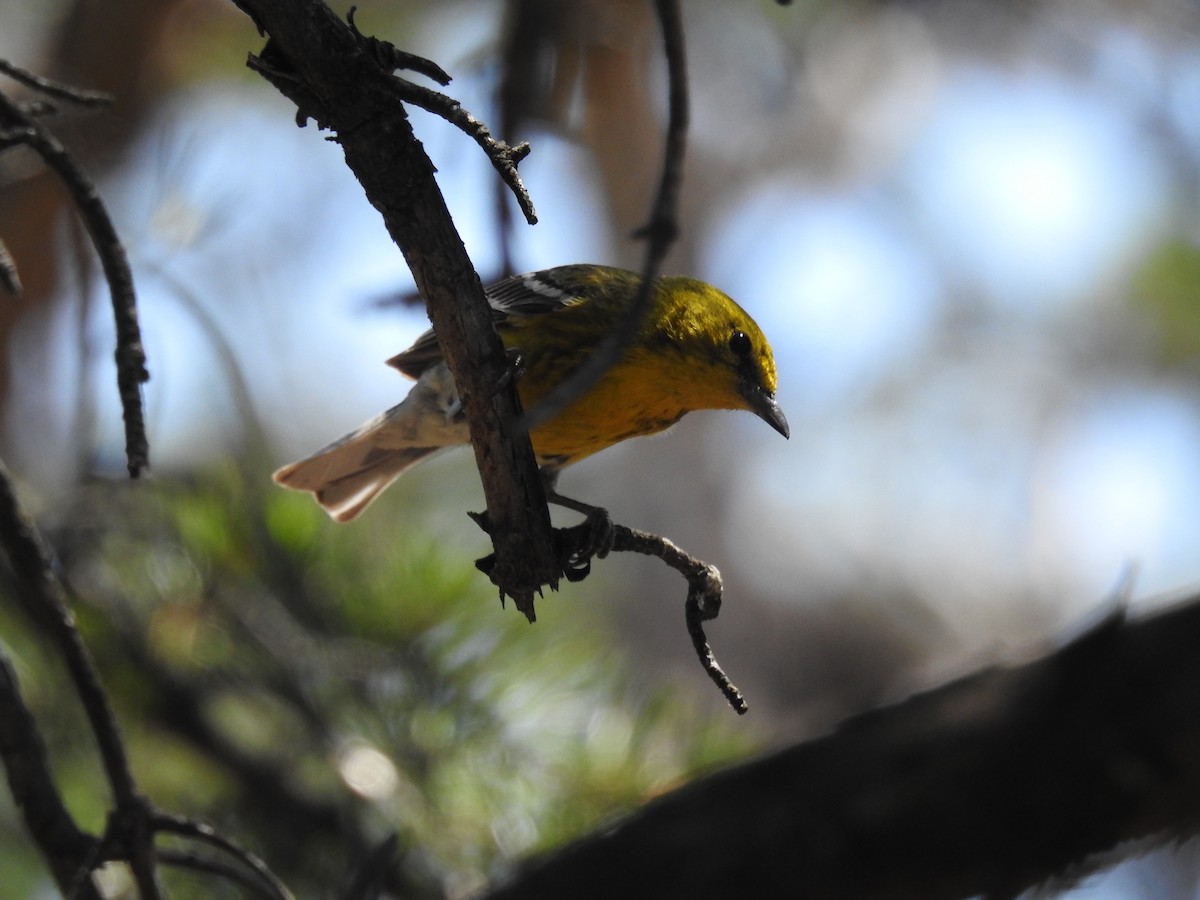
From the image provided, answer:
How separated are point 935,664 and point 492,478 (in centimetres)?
669

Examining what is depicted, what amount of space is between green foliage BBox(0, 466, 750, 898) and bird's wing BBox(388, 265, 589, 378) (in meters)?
0.50

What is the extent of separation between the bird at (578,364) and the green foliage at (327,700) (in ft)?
1.08

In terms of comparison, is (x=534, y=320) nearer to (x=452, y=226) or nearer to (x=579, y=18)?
(x=579, y=18)

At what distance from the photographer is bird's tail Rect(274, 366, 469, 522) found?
10.6ft

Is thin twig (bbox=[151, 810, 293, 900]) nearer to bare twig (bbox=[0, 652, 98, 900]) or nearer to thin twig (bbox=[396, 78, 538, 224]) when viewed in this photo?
bare twig (bbox=[0, 652, 98, 900])

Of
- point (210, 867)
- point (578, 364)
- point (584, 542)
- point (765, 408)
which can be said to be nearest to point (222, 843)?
point (210, 867)

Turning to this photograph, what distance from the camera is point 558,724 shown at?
3.05 meters

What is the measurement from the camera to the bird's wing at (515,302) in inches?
127

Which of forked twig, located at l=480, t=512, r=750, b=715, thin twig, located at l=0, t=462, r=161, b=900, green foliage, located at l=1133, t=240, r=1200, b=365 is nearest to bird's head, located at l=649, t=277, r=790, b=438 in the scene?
forked twig, located at l=480, t=512, r=750, b=715

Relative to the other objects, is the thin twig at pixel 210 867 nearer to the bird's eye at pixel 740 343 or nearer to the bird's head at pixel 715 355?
the bird's head at pixel 715 355

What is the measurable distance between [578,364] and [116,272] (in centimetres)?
134

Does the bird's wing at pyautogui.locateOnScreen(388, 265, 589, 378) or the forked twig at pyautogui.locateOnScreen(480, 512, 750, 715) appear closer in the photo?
the forked twig at pyautogui.locateOnScreen(480, 512, 750, 715)

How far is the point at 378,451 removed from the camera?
3.62 metres

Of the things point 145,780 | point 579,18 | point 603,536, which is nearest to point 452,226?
point 603,536
